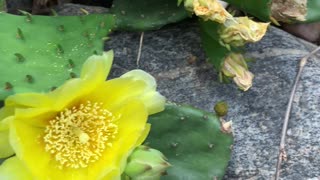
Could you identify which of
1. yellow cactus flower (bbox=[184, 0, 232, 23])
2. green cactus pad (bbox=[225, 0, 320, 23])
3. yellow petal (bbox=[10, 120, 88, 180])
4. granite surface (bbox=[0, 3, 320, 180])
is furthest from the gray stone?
yellow petal (bbox=[10, 120, 88, 180])

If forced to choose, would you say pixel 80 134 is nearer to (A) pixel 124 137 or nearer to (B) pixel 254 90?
(A) pixel 124 137

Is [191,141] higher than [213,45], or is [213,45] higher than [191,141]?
[213,45]

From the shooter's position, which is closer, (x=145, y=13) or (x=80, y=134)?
(x=80, y=134)

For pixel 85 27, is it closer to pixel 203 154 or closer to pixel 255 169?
pixel 203 154

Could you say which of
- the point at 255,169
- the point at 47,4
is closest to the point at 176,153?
the point at 255,169

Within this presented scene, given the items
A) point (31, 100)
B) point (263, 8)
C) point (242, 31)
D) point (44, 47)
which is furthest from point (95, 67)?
point (263, 8)

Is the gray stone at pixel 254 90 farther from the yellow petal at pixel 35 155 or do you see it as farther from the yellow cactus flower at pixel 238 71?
the yellow petal at pixel 35 155

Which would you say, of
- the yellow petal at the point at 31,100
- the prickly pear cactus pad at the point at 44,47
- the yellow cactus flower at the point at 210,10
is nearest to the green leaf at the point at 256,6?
the yellow cactus flower at the point at 210,10
